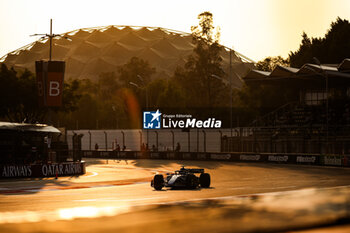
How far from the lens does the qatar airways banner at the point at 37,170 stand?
33.9 meters

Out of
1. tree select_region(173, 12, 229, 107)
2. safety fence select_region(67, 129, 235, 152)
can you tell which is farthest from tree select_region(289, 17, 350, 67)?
safety fence select_region(67, 129, 235, 152)

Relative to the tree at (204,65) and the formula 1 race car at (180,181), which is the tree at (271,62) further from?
the formula 1 race car at (180,181)

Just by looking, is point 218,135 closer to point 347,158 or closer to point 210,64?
point 347,158

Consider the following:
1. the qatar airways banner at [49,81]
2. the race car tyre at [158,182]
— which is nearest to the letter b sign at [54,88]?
the qatar airways banner at [49,81]

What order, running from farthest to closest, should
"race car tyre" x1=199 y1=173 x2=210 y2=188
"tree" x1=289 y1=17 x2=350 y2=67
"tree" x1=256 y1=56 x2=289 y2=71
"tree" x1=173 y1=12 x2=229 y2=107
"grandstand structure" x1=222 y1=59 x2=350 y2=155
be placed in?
"tree" x1=256 y1=56 x2=289 y2=71 → "tree" x1=173 y1=12 x2=229 y2=107 → "tree" x1=289 y1=17 x2=350 y2=67 → "grandstand structure" x1=222 y1=59 x2=350 y2=155 → "race car tyre" x1=199 y1=173 x2=210 y2=188

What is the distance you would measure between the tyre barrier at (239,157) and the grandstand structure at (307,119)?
2.55 meters

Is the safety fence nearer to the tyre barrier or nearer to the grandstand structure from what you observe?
the tyre barrier

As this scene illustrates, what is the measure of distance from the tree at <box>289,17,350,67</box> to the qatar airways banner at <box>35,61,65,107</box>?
57.0 metres

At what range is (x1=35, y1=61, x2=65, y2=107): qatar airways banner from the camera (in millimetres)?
38688

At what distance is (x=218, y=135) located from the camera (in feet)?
213

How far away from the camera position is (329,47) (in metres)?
88.5

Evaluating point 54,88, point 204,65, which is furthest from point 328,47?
point 54,88

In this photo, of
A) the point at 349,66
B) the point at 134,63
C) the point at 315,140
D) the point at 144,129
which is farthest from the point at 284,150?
the point at 134,63

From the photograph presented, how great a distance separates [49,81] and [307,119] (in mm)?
34902
